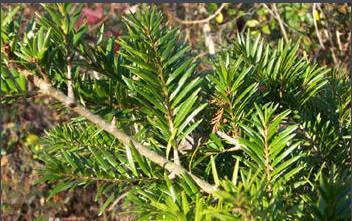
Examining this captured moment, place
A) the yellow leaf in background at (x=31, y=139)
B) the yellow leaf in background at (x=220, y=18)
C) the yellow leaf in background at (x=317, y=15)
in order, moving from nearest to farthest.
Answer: the yellow leaf in background at (x=317, y=15) → the yellow leaf in background at (x=220, y=18) → the yellow leaf in background at (x=31, y=139)

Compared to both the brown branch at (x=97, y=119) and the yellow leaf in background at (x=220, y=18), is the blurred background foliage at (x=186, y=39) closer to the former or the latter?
the yellow leaf in background at (x=220, y=18)

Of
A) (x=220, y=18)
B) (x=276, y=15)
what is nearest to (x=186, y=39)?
(x=220, y=18)

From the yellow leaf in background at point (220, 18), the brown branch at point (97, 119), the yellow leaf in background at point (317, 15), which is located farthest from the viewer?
the yellow leaf in background at point (220, 18)

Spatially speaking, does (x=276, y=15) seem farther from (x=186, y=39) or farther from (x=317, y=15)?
(x=186, y=39)

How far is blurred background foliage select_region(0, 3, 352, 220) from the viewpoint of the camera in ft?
7.34

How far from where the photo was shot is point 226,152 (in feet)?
2.37

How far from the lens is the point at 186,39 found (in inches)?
87.0

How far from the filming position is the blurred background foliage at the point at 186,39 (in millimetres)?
2236

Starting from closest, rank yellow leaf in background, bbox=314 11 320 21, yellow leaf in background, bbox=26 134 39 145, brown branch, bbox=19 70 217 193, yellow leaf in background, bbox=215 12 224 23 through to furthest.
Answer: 1. brown branch, bbox=19 70 217 193
2. yellow leaf in background, bbox=314 11 320 21
3. yellow leaf in background, bbox=215 12 224 23
4. yellow leaf in background, bbox=26 134 39 145

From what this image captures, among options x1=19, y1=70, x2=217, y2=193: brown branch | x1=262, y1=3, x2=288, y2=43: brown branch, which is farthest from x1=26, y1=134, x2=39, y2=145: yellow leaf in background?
x1=19, y1=70, x2=217, y2=193: brown branch

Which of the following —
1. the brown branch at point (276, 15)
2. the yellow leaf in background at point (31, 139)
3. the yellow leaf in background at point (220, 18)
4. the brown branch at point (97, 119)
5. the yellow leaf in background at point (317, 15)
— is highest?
the yellow leaf in background at point (220, 18)

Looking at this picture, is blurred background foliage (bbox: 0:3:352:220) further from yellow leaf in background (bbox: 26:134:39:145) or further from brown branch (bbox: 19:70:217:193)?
brown branch (bbox: 19:70:217:193)

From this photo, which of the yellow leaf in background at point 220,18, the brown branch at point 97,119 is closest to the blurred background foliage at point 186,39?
the yellow leaf in background at point 220,18

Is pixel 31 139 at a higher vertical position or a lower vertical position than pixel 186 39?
lower
